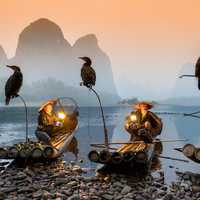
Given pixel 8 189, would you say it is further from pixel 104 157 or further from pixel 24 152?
pixel 104 157

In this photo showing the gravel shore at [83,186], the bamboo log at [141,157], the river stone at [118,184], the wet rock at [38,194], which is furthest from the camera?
the bamboo log at [141,157]

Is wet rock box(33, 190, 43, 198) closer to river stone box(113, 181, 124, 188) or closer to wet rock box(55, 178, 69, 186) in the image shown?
wet rock box(55, 178, 69, 186)

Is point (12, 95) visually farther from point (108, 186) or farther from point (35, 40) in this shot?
point (35, 40)

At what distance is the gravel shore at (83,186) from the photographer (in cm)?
978

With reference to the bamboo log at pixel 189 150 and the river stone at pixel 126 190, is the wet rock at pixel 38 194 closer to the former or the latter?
the river stone at pixel 126 190

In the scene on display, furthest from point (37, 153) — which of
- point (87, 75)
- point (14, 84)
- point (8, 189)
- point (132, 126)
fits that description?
point (132, 126)

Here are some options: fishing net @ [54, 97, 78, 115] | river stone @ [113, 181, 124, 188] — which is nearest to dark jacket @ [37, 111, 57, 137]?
fishing net @ [54, 97, 78, 115]

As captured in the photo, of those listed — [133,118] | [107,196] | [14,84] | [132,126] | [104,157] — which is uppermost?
[14,84]

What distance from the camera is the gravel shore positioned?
9.78 meters

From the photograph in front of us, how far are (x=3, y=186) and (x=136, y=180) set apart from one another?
3.80 m

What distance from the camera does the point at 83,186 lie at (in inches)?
417

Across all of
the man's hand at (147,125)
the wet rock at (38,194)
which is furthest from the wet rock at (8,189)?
the man's hand at (147,125)

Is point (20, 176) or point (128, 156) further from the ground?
point (128, 156)

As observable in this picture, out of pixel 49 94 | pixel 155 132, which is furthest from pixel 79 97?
pixel 155 132
